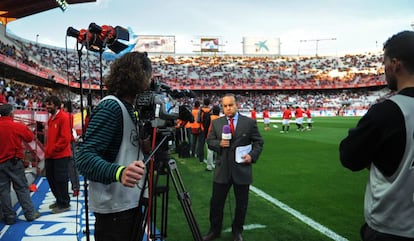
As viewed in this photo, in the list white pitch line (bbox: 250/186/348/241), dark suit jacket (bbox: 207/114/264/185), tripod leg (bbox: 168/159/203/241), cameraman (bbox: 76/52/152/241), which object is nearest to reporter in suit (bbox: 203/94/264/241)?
dark suit jacket (bbox: 207/114/264/185)

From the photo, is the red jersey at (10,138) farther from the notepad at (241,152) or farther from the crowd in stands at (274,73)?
the crowd in stands at (274,73)

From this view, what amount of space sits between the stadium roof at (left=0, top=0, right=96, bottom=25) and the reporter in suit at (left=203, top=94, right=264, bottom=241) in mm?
25586

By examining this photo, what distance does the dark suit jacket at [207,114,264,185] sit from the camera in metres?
4.48

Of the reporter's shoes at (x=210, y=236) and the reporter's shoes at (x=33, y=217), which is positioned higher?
the reporter's shoes at (x=210, y=236)

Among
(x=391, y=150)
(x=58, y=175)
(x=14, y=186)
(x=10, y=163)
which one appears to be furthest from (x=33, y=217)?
(x=391, y=150)

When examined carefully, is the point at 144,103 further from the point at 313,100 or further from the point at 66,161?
the point at 313,100

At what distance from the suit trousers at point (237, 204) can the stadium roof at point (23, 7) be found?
25.8m

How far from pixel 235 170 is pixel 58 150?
328 cm

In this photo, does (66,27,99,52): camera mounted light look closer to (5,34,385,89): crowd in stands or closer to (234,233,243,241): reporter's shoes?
(234,233,243,241): reporter's shoes

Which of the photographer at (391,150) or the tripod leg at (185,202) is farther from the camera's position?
the tripod leg at (185,202)

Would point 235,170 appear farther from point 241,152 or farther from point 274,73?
point 274,73

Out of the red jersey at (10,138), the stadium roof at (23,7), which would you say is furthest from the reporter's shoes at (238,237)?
the stadium roof at (23,7)

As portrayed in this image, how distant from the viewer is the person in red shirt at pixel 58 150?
588cm

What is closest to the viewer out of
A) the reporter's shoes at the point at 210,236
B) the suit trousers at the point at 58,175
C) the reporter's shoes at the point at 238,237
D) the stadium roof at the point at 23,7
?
the reporter's shoes at the point at 238,237
